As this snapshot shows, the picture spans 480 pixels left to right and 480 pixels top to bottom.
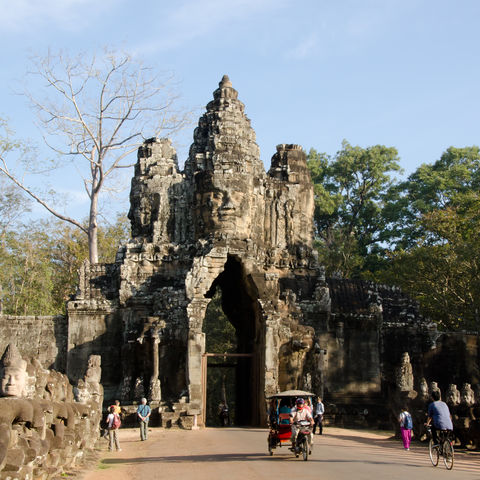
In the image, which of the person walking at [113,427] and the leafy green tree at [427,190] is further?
the leafy green tree at [427,190]

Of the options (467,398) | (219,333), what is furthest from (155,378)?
(219,333)

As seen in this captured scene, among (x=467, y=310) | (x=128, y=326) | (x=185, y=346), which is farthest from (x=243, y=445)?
(x=467, y=310)

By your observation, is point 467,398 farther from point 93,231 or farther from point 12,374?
point 93,231

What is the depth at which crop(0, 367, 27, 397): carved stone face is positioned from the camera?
9.20 m

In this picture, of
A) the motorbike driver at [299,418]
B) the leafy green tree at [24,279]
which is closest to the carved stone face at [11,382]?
the motorbike driver at [299,418]

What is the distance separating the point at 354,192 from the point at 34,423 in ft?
145

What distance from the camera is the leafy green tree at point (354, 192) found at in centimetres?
5055

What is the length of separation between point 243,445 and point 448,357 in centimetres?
1556

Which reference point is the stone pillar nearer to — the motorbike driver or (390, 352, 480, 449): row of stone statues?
(390, 352, 480, 449): row of stone statues

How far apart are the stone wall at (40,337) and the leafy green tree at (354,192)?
2395 cm

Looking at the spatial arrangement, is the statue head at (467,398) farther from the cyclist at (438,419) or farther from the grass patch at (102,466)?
the grass patch at (102,466)

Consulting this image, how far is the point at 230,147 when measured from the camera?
3125 cm

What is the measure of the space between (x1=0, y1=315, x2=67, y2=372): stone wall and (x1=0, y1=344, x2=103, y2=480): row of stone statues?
Result: 623 inches

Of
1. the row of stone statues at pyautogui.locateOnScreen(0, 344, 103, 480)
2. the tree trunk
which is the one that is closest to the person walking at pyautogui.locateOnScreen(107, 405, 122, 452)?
the row of stone statues at pyautogui.locateOnScreen(0, 344, 103, 480)
